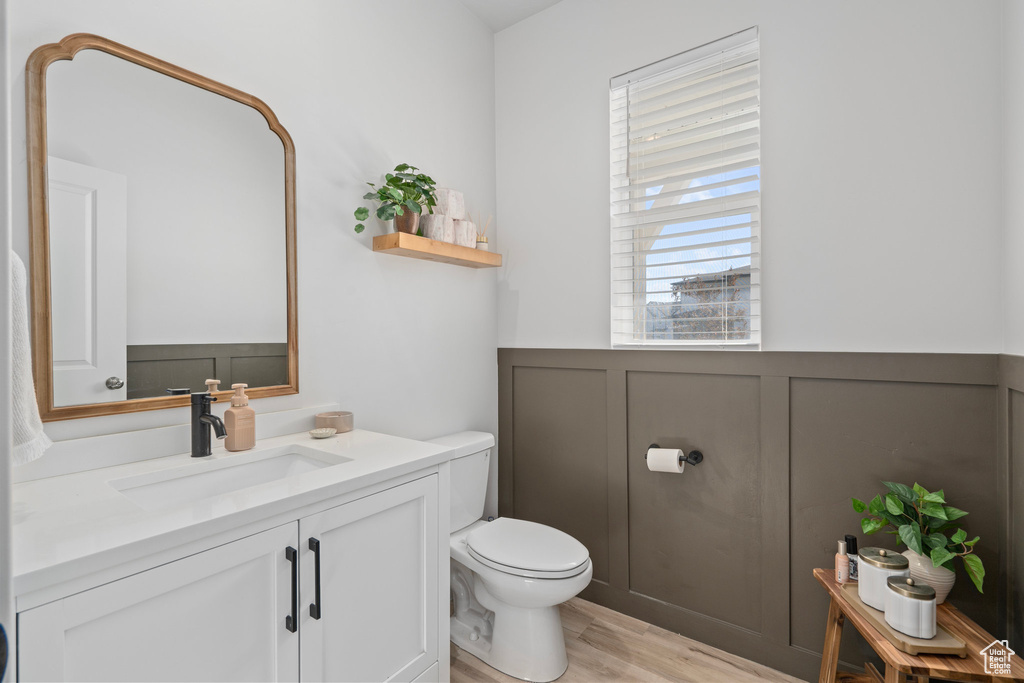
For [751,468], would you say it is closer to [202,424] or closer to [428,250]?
[428,250]

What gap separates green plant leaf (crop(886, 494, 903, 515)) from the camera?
1.37m

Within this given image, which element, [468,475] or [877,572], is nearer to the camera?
[877,572]

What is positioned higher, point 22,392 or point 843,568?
point 22,392

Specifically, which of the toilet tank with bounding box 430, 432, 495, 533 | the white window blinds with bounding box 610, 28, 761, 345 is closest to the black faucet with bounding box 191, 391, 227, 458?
the toilet tank with bounding box 430, 432, 495, 533

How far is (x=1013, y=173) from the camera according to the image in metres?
1.33

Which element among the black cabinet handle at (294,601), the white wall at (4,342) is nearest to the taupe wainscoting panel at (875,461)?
the black cabinet handle at (294,601)

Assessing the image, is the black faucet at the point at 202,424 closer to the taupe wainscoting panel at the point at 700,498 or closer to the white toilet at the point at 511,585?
the white toilet at the point at 511,585

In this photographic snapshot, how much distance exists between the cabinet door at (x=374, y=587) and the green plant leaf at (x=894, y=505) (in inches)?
49.5

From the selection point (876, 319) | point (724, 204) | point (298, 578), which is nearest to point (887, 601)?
point (876, 319)

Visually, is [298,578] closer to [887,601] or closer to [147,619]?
[147,619]

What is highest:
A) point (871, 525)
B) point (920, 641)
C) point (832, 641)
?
point (871, 525)

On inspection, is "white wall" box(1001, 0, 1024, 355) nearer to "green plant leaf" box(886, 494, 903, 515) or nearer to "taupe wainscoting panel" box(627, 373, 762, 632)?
"green plant leaf" box(886, 494, 903, 515)

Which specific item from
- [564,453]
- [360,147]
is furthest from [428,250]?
[564,453]

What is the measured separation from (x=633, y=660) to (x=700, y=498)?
0.62m
